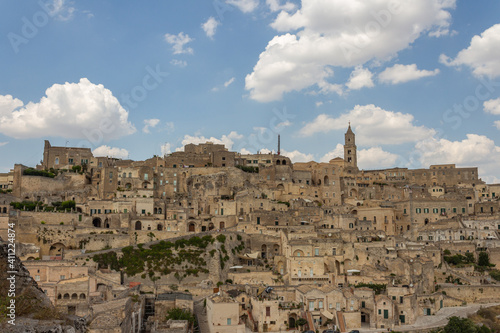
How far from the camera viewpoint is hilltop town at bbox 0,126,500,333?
121 feet

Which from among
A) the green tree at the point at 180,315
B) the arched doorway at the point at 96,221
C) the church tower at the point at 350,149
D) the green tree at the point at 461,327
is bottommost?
the green tree at the point at 461,327

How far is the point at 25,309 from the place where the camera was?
29.0 ft

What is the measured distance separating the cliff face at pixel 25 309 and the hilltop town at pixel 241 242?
12.3m

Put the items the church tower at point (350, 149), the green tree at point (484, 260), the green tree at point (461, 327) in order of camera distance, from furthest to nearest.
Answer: the church tower at point (350, 149) < the green tree at point (484, 260) < the green tree at point (461, 327)

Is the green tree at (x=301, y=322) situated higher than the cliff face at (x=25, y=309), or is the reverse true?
the cliff face at (x=25, y=309)

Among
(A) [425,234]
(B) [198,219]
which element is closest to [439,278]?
(A) [425,234]

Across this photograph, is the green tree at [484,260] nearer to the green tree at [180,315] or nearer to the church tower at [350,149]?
Answer: the green tree at [180,315]

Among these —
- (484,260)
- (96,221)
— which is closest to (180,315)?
(96,221)

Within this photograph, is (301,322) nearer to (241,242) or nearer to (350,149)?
(241,242)

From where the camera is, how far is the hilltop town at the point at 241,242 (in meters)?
37.0

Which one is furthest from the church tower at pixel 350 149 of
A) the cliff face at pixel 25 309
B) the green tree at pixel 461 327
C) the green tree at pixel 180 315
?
the cliff face at pixel 25 309

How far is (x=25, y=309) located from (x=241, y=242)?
42.3 m

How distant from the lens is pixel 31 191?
2405 inches

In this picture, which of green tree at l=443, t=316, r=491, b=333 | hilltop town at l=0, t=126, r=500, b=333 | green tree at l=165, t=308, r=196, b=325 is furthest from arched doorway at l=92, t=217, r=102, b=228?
green tree at l=443, t=316, r=491, b=333
